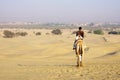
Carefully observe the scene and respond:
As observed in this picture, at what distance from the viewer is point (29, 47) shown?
38719 mm

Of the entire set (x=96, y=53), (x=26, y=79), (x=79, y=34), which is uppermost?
(x=79, y=34)

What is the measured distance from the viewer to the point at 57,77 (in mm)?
13297

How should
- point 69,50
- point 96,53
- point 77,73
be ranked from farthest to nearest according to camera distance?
point 69,50 < point 96,53 < point 77,73

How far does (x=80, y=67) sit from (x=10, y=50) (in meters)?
20.3

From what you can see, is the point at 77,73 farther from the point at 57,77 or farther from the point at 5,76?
the point at 5,76

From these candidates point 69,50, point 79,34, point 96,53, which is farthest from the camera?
point 69,50

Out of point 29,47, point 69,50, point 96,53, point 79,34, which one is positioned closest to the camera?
point 79,34

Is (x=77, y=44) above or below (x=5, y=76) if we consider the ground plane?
above

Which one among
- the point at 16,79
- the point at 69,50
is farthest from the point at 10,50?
the point at 16,79

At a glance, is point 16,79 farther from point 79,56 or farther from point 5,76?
point 79,56

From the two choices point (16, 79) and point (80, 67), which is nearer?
point (16, 79)

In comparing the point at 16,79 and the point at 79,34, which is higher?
the point at 79,34

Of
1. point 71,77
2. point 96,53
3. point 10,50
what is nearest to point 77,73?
point 71,77

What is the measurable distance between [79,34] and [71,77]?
325 cm
